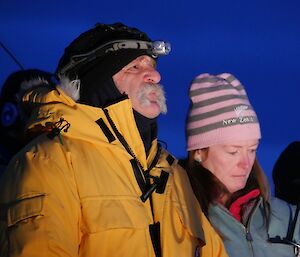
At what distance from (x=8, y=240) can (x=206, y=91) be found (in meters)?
0.91

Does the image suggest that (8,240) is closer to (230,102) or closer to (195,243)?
(195,243)

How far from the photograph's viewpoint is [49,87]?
134cm

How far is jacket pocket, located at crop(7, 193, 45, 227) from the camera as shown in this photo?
104cm

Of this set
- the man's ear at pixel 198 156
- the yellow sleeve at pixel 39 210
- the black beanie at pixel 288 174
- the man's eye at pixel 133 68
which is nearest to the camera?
the yellow sleeve at pixel 39 210

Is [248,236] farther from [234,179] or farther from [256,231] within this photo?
[234,179]

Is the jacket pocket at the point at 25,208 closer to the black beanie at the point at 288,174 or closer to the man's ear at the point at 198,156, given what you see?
the man's ear at the point at 198,156

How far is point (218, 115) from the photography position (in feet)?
5.47

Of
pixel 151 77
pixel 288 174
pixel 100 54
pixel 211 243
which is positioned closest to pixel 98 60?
pixel 100 54

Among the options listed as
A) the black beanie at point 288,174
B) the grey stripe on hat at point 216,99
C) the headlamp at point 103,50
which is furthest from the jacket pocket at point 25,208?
the black beanie at point 288,174

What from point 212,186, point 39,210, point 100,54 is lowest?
point 212,186

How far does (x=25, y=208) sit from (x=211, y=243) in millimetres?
567

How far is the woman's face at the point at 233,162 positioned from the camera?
1574 mm

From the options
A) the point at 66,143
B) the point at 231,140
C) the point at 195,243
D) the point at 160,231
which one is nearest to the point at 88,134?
the point at 66,143

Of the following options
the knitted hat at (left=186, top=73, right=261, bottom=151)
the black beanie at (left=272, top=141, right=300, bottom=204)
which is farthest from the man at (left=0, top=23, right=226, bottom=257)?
the black beanie at (left=272, top=141, right=300, bottom=204)
